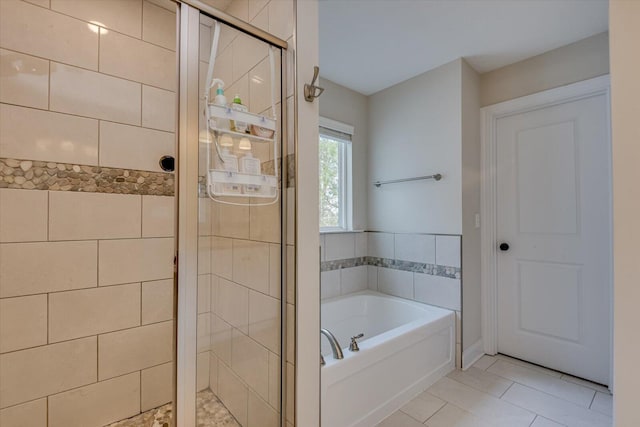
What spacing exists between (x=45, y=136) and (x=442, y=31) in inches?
92.7

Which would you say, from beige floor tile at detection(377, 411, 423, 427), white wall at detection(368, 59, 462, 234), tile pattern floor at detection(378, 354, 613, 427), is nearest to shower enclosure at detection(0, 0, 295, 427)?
beige floor tile at detection(377, 411, 423, 427)

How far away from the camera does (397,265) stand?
2672 millimetres

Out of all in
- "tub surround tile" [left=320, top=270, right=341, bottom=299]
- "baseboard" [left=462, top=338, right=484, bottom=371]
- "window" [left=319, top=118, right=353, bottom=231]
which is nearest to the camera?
"baseboard" [left=462, top=338, right=484, bottom=371]

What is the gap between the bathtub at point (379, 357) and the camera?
1485mm

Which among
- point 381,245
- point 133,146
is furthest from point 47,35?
point 381,245

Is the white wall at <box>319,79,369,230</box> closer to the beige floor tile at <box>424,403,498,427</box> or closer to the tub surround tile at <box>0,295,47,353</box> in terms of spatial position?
the beige floor tile at <box>424,403,498,427</box>

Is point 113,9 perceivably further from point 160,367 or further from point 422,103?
point 422,103

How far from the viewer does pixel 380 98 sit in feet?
9.48

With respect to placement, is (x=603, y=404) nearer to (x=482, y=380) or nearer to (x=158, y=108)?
(x=482, y=380)

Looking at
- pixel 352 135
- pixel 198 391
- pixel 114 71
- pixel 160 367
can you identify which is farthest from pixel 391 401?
pixel 114 71

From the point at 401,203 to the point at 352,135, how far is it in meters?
0.80

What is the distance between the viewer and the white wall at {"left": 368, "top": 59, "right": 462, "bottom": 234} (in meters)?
2.35

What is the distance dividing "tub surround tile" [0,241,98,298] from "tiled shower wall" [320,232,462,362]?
159 cm

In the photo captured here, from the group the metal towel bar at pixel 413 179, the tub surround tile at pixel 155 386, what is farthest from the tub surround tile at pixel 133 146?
the metal towel bar at pixel 413 179
